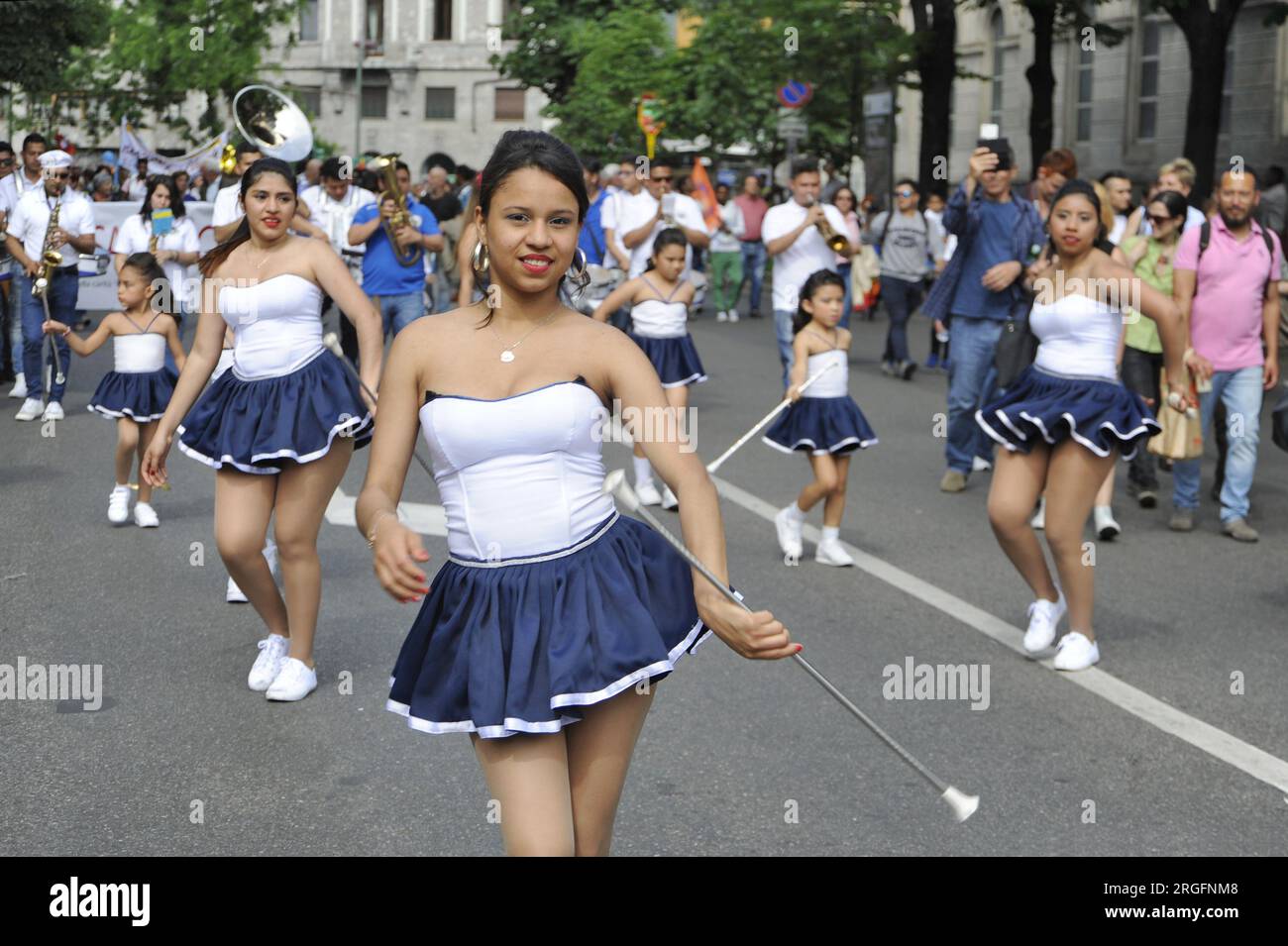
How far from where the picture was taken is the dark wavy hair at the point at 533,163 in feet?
12.2

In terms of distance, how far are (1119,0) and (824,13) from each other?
8293 millimetres

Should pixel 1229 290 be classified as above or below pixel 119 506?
above

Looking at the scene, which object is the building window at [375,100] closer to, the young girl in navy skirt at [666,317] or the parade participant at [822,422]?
the young girl in navy skirt at [666,317]

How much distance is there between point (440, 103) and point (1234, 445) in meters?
73.6

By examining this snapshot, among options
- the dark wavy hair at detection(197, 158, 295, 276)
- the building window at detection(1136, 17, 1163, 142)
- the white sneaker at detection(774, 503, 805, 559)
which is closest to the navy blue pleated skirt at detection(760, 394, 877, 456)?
the white sneaker at detection(774, 503, 805, 559)

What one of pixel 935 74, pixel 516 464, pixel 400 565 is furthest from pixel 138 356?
pixel 935 74

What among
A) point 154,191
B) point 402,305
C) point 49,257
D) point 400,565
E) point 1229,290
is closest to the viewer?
point 400,565

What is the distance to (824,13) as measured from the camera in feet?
98.4

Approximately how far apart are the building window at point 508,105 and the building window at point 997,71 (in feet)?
137

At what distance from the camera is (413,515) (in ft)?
33.9

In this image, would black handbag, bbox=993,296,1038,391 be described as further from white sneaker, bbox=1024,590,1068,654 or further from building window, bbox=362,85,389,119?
Result: building window, bbox=362,85,389,119

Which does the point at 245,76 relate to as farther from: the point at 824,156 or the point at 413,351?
the point at 413,351

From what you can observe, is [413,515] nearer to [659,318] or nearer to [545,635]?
[659,318]
